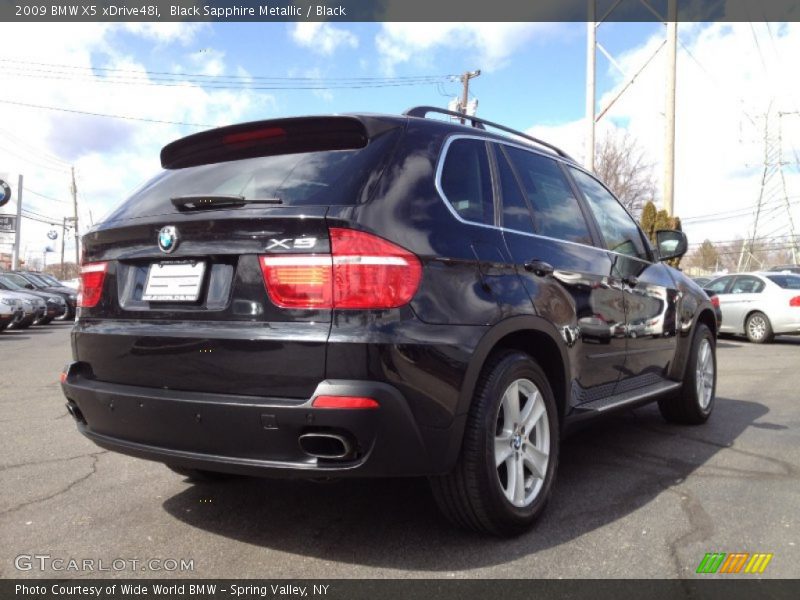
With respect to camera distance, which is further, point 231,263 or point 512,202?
point 512,202

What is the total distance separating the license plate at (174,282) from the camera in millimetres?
2660

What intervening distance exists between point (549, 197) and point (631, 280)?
97 centimetres

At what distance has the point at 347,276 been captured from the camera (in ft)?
7.97

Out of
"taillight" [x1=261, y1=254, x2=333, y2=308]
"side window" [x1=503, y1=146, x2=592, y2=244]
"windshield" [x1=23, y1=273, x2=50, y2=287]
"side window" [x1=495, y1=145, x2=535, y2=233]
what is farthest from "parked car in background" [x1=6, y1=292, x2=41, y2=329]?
"taillight" [x1=261, y1=254, x2=333, y2=308]

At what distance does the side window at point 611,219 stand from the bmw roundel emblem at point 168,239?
8.22ft

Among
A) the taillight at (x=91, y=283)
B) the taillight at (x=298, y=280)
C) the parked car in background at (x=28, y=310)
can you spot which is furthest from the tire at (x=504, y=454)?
the parked car in background at (x=28, y=310)

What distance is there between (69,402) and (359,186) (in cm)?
171

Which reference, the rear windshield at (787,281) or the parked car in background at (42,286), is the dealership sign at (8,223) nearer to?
the parked car in background at (42,286)

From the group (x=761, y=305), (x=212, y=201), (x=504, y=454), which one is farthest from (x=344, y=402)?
(x=761, y=305)

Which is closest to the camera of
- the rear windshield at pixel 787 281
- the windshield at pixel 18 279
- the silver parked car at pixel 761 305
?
the silver parked car at pixel 761 305

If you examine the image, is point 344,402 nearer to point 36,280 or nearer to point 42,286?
point 42,286

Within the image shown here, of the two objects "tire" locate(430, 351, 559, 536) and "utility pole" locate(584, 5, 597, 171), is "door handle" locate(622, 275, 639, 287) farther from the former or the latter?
"utility pole" locate(584, 5, 597, 171)

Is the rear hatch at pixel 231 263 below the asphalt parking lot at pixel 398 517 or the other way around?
the other way around
